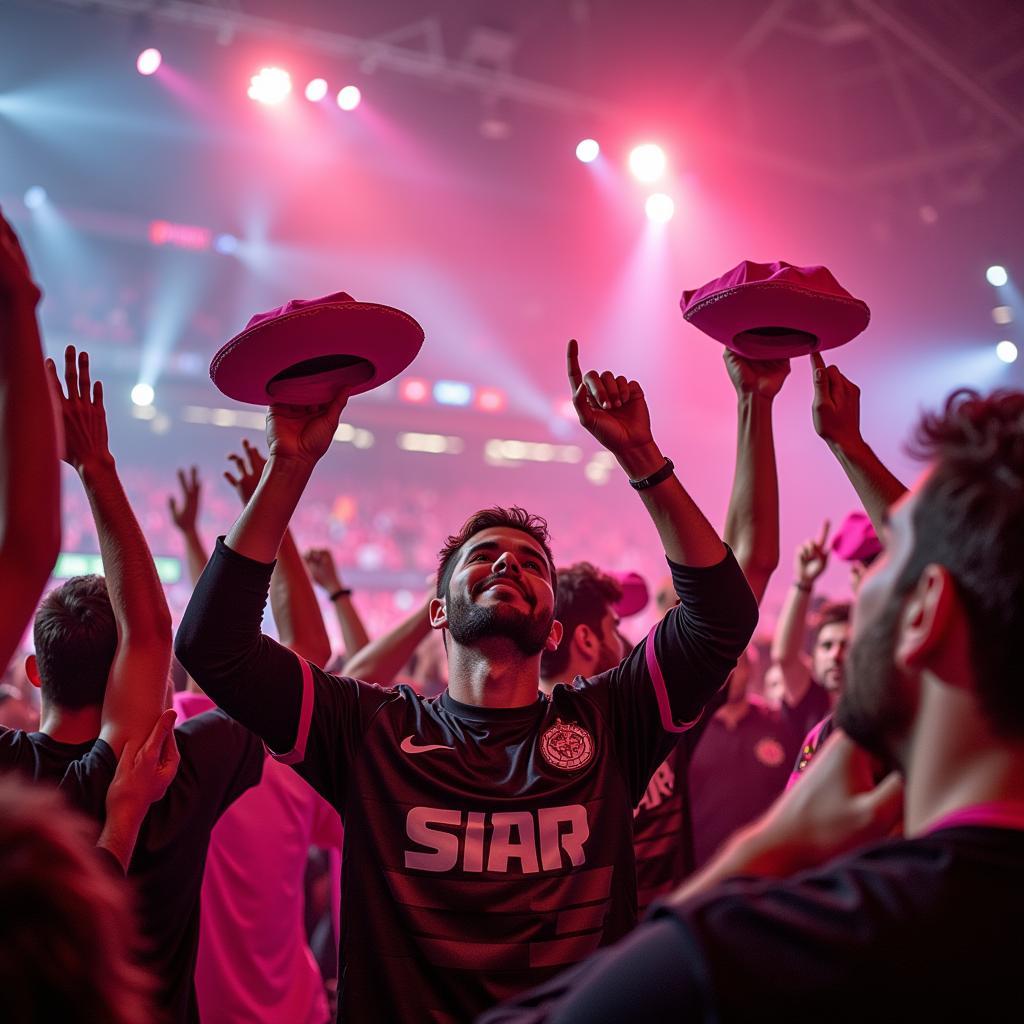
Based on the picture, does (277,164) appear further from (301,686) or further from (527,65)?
(301,686)

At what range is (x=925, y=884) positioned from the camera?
872mm

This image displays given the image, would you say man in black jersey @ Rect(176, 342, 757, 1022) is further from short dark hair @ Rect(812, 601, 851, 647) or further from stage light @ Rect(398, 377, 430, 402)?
stage light @ Rect(398, 377, 430, 402)

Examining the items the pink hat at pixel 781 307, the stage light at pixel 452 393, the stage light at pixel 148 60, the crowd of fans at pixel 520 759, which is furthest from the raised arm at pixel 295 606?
the stage light at pixel 452 393

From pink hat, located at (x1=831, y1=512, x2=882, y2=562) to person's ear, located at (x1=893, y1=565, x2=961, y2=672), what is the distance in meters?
1.82

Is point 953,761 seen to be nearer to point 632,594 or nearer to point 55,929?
point 55,929

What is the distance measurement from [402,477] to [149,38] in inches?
519

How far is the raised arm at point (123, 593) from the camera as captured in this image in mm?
1974

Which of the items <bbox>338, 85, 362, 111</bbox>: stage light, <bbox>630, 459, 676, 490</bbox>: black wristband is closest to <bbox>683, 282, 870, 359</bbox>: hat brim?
<bbox>630, 459, 676, 490</bbox>: black wristband

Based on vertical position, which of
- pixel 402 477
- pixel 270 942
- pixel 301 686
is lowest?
pixel 270 942

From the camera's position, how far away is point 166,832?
2.04m

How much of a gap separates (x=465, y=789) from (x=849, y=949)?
1.14 meters

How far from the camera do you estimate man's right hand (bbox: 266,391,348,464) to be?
199 cm


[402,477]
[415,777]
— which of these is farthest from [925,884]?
[402,477]

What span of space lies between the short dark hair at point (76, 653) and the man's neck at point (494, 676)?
777 mm
